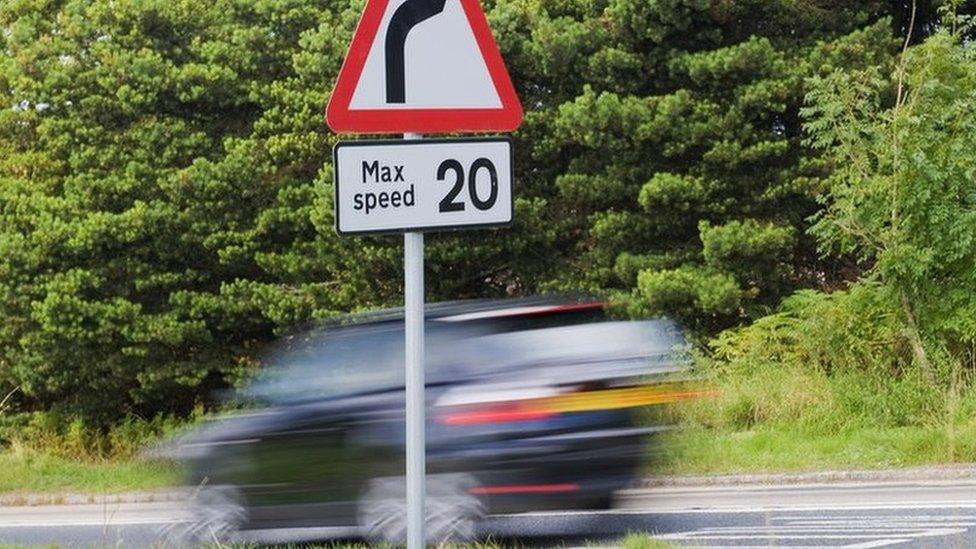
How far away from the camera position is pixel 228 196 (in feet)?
86.1

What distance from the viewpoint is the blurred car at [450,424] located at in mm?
9008

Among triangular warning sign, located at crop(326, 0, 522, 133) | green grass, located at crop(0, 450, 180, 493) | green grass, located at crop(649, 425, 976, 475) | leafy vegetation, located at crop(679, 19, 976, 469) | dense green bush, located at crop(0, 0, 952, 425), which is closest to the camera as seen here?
triangular warning sign, located at crop(326, 0, 522, 133)

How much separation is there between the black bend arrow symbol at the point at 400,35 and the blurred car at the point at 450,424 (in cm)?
368

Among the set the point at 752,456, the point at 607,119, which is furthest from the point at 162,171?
the point at 752,456

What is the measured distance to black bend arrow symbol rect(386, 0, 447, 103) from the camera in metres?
5.68

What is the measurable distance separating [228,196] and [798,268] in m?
9.59

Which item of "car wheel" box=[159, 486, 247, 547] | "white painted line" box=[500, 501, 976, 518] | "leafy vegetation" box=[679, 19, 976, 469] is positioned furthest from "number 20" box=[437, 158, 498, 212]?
"leafy vegetation" box=[679, 19, 976, 469]

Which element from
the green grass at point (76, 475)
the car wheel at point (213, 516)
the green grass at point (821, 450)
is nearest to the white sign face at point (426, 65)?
the car wheel at point (213, 516)

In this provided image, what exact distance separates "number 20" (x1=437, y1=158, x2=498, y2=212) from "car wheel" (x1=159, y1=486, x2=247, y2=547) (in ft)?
15.8

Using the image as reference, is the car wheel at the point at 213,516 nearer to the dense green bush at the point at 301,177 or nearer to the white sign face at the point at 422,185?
the white sign face at the point at 422,185

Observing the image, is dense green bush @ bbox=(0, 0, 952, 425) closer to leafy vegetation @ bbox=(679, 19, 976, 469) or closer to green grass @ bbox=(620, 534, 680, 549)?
leafy vegetation @ bbox=(679, 19, 976, 469)

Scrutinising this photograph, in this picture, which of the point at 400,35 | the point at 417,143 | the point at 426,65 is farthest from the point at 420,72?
the point at 417,143

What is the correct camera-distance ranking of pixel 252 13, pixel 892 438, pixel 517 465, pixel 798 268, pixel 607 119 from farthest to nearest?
pixel 252 13 < pixel 798 268 < pixel 607 119 < pixel 892 438 < pixel 517 465

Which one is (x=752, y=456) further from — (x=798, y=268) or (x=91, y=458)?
(x=91, y=458)
